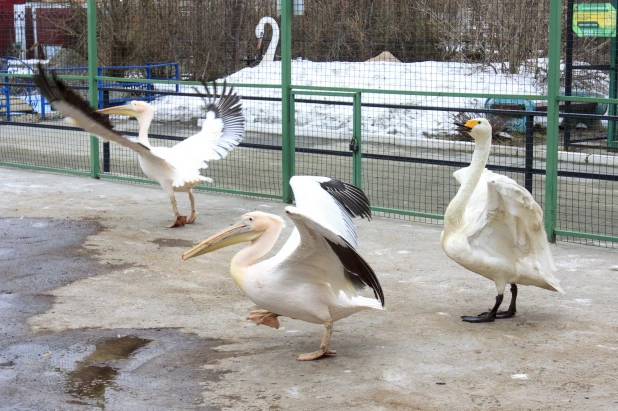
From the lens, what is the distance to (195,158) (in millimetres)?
8375

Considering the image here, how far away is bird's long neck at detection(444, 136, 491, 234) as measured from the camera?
5.42m

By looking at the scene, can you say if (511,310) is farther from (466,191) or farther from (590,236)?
(590,236)

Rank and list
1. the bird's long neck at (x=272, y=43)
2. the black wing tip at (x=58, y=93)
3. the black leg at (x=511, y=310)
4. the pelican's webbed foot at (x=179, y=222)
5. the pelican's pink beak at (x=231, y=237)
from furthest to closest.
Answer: the bird's long neck at (x=272, y=43), the pelican's webbed foot at (x=179, y=222), the black wing tip at (x=58, y=93), the black leg at (x=511, y=310), the pelican's pink beak at (x=231, y=237)

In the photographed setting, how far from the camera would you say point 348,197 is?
17.3ft

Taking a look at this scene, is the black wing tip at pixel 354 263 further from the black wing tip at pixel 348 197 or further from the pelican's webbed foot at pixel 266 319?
the black wing tip at pixel 348 197

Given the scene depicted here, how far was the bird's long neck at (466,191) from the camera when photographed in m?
5.42

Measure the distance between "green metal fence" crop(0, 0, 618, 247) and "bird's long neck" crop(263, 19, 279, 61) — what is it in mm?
48

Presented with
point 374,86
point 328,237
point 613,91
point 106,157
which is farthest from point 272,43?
point 328,237

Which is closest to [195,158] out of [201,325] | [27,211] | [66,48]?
[27,211]

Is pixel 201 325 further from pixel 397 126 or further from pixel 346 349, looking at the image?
pixel 397 126

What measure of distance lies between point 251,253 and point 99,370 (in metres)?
1.03

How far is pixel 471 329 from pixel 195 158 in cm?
396

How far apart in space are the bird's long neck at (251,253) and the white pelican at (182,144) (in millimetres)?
2115

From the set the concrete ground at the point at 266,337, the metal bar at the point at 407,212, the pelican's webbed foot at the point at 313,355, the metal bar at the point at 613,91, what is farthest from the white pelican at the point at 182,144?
the metal bar at the point at 613,91
